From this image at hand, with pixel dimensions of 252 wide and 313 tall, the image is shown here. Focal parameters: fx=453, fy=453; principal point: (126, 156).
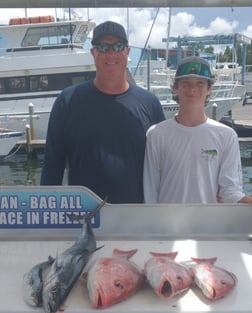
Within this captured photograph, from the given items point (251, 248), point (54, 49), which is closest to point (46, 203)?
point (251, 248)

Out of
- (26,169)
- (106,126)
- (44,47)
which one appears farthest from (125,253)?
(44,47)

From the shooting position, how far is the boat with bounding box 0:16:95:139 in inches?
696

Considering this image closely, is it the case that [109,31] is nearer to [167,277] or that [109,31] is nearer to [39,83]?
[167,277]

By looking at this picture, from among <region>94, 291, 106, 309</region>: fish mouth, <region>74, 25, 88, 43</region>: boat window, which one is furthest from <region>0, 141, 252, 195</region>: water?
<region>94, 291, 106, 309</region>: fish mouth

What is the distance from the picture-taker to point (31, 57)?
1794cm

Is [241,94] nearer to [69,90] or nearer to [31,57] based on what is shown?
[31,57]

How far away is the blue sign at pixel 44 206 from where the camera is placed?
1.85 m

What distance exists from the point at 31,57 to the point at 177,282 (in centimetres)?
1758

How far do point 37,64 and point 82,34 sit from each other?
8.08 ft

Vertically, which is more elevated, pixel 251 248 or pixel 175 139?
pixel 175 139

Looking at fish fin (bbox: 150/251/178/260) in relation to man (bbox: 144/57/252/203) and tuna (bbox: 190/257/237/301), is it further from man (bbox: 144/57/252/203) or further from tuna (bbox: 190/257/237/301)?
man (bbox: 144/57/252/203)

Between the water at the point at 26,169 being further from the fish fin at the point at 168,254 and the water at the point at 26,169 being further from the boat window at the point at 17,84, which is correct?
the fish fin at the point at 168,254

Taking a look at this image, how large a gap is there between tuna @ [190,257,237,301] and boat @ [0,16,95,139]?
53.6 feet

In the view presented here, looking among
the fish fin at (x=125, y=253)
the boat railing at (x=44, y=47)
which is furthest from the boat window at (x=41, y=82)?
the fish fin at (x=125, y=253)
